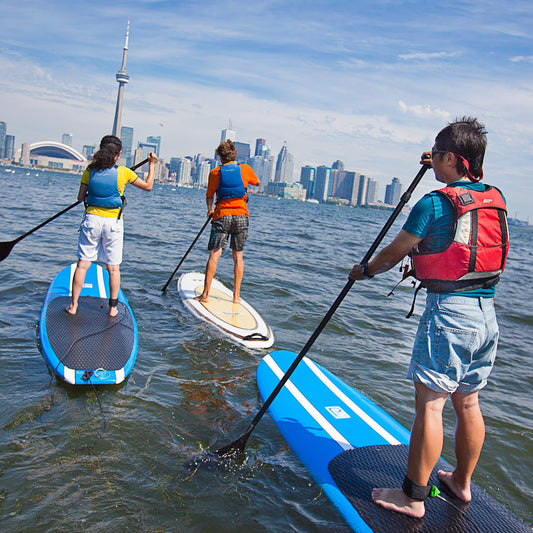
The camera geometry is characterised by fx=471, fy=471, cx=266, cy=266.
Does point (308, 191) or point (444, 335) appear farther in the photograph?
point (308, 191)

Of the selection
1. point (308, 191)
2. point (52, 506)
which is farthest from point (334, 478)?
point (308, 191)

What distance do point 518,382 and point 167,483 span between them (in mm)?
4863

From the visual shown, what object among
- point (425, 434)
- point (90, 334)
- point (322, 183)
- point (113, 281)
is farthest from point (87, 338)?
point (322, 183)

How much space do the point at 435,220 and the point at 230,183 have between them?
4.28m

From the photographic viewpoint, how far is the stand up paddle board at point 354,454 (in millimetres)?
2713

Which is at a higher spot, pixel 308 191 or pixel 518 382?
pixel 308 191

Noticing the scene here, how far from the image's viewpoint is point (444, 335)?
241 centimetres

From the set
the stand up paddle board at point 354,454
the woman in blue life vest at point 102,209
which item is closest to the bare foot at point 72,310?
the woman in blue life vest at point 102,209

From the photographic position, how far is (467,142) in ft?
8.20

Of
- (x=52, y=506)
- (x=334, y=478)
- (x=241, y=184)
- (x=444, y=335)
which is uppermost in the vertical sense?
(x=241, y=184)

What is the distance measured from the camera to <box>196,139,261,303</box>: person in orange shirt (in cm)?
636

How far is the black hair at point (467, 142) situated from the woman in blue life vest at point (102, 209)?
3511mm

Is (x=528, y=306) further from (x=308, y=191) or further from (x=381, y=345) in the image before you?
(x=308, y=191)

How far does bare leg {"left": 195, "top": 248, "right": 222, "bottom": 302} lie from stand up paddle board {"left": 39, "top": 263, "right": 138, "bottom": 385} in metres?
1.26
